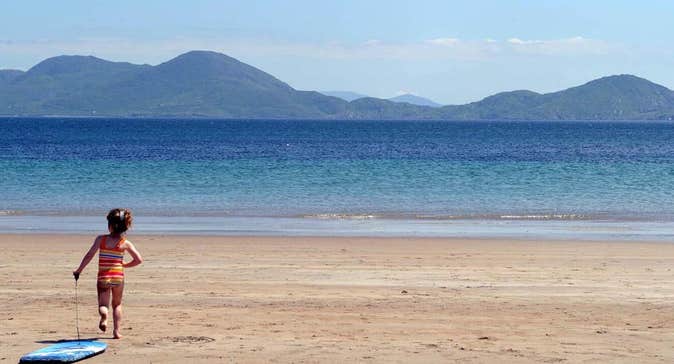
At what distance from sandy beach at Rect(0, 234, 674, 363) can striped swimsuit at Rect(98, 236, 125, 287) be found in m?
0.56

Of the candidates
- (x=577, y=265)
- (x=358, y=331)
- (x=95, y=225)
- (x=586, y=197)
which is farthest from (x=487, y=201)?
(x=358, y=331)

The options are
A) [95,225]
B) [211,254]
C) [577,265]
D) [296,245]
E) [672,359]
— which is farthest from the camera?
[95,225]

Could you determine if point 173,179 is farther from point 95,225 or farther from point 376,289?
point 376,289

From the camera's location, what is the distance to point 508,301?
12.6 metres

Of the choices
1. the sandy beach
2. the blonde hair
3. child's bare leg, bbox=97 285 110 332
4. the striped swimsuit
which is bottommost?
the sandy beach

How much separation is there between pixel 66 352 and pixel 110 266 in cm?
111

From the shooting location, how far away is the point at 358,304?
40.2 ft

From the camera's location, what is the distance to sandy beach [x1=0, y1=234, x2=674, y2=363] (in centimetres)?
980

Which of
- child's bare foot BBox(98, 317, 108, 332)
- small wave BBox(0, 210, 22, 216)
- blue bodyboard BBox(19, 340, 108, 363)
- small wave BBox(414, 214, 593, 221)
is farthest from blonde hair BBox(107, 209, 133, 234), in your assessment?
small wave BBox(0, 210, 22, 216)

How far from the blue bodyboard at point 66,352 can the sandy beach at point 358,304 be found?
0.57 feet

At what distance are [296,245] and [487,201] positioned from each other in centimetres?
1444

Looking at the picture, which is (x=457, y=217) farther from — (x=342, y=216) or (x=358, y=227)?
(x=358, y=227)

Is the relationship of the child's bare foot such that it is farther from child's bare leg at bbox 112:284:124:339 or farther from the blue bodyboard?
the blue bodyboard

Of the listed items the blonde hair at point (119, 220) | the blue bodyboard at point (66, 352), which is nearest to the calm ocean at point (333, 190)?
the blonde hair at point (119, 220)
